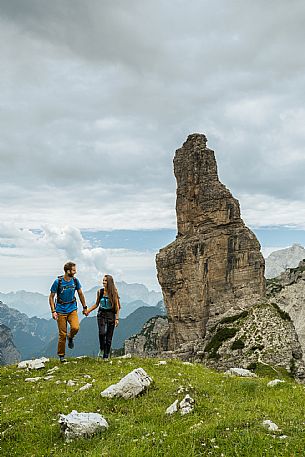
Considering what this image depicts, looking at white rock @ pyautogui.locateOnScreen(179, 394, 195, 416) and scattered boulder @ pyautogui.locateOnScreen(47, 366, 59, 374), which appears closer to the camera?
white rock @ pyautogui.locateOnScreen(179, 394, 195, 416)

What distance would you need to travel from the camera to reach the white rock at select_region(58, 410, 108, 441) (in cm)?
878

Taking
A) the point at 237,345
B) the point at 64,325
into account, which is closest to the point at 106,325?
the point at 64,325

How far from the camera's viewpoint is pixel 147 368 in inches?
656

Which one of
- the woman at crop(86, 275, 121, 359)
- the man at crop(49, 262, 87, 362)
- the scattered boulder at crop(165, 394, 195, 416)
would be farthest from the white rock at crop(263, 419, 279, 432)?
the woman at crop(86, 275, 121, 359)

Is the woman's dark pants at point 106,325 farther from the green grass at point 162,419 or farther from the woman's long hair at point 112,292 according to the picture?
the green grass at point 162,419

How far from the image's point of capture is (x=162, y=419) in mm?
9609

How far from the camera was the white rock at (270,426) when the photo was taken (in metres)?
8.35

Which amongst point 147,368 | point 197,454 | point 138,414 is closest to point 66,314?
point 147,368

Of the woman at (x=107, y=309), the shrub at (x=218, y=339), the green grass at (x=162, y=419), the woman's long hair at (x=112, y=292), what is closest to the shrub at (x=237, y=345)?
the shrub at (x=218, y=339)

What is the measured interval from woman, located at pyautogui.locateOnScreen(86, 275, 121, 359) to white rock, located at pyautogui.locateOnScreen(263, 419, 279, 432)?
1116cm

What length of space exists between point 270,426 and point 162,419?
2589 millimetres

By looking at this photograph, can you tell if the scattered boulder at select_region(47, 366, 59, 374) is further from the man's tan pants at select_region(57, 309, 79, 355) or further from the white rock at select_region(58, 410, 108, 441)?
the white rock at select_region(58, 410, 108, 441)

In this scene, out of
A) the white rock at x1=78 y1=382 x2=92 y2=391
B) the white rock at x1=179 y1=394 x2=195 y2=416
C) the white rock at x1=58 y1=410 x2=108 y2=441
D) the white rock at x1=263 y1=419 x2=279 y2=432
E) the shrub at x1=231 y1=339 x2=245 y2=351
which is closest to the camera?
the white rock at x1=263 y1=419 x2=279 y2=432

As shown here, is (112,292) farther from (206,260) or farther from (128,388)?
(206,260)
